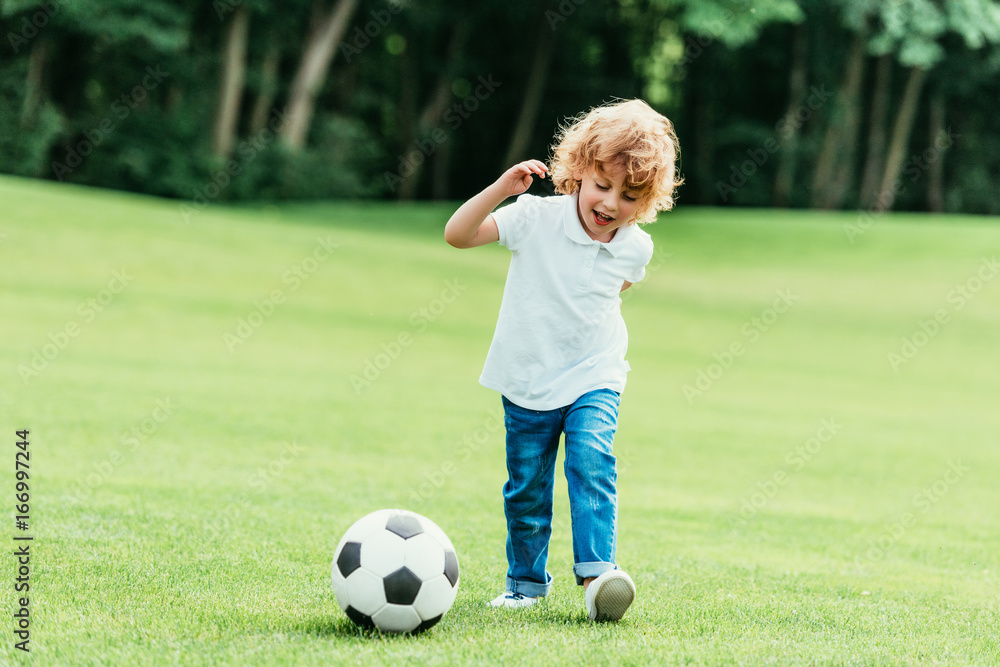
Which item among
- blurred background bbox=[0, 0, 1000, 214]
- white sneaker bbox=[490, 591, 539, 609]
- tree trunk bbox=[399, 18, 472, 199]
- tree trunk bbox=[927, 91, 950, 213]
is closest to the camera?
white sneaker bbox=[490, 591, 539, 609]

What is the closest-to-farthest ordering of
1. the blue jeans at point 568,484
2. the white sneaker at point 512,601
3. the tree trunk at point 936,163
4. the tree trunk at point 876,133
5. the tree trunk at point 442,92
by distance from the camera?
the blue jeans at point 568,484 < the white sneaker at point 512,601 < the tree trunk at point 442,92 < the tree trunk at point 876,133 < the tree trunk at point 936,163

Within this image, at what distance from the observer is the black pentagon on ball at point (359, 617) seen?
337cm

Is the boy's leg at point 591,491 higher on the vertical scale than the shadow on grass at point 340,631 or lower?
higher

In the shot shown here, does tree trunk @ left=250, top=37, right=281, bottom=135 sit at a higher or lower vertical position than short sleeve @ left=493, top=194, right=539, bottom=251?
lower

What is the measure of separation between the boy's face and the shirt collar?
0.11 feet

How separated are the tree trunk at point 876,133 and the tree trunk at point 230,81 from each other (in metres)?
23.7

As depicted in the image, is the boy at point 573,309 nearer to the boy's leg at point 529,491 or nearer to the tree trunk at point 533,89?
the boy's leg at point 529,491

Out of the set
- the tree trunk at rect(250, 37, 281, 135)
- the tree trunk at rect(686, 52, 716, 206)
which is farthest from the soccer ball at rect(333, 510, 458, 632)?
the tree trunk at rect(686, 52, 716, 206)

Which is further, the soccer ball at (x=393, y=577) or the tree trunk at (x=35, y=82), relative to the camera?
the tree trunk at (x=35, y=82)

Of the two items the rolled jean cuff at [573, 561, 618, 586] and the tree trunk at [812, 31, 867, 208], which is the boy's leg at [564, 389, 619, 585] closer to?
the rolled jean cuff at [573, 561, 618, 586]

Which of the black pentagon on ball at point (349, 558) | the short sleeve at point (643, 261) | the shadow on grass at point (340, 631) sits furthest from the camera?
the short sleeve at point (643, 261)

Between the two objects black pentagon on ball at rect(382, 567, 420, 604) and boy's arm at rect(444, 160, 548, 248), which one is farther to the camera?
boy's arm at rect(444, 160, 548, 248)

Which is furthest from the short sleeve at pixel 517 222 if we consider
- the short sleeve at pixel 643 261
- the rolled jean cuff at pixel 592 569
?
the rolled jean cuff at pixel 592 569

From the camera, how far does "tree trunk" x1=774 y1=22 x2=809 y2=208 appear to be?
37.2 meters
